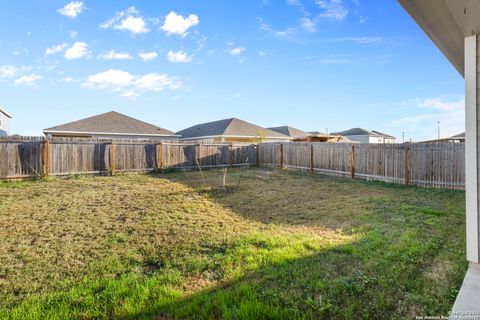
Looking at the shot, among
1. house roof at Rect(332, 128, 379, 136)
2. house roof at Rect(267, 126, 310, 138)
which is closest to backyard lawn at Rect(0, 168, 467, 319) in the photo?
house roof at Rect(267, 126, 310, 138)

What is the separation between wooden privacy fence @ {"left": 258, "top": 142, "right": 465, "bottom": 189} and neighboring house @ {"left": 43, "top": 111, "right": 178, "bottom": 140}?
36.1 feet

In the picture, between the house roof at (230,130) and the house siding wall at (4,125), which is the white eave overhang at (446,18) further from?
the house siding wall at (4,125)

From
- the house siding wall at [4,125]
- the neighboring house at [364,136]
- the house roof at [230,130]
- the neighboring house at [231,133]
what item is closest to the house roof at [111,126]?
the neighboring house at [231,133]

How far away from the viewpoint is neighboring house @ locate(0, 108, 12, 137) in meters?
23.5

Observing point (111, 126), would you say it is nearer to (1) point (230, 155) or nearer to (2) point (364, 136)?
(1) point (230, 155)

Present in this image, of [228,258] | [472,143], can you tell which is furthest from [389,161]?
[228,258]

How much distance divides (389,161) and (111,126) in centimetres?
1767

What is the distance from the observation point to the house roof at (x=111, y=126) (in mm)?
18094

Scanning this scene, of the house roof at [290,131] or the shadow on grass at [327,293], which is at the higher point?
the house roof at [290,131]

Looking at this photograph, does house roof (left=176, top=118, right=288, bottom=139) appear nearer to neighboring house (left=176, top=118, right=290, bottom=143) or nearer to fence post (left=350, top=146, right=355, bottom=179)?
neighboring house (left=176, top=118, right=290, bottom=143)

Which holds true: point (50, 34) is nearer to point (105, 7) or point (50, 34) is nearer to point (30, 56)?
point (30, 56)

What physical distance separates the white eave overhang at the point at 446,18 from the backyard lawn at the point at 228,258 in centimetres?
273

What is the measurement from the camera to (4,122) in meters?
24.7

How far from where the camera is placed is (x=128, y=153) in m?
12.5
